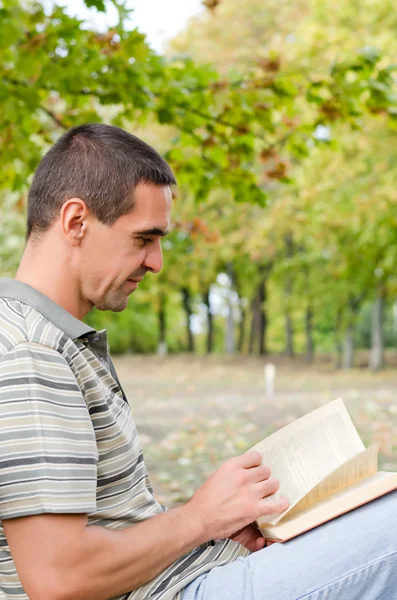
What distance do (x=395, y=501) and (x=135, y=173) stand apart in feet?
3.12

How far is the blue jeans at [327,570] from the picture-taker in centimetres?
154

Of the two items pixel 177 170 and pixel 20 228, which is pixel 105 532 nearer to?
pixel 177 170

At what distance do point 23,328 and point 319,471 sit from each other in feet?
2.84

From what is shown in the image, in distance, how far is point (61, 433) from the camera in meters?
1.37

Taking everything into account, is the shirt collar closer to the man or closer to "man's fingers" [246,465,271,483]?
the man

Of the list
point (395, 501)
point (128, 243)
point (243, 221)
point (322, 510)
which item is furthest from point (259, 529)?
point (243, 221)

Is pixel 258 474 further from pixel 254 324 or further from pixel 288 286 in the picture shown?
pixel 254 324

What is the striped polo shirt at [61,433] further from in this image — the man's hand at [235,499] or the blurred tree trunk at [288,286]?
the blurred tree trunk at [288,286]

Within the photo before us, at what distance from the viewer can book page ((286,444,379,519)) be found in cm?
177

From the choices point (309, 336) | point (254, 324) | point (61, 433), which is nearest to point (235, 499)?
point (61, 433)

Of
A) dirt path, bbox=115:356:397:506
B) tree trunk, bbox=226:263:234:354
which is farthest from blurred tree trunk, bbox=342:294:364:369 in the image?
tree trunk, bbox=226:263:234:354

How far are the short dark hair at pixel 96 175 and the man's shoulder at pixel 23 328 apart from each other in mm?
234

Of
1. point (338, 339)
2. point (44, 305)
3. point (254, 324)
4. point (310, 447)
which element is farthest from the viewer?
point (254, 324)

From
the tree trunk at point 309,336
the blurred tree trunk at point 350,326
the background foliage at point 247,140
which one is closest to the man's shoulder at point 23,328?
the background foliage at point 247,140
